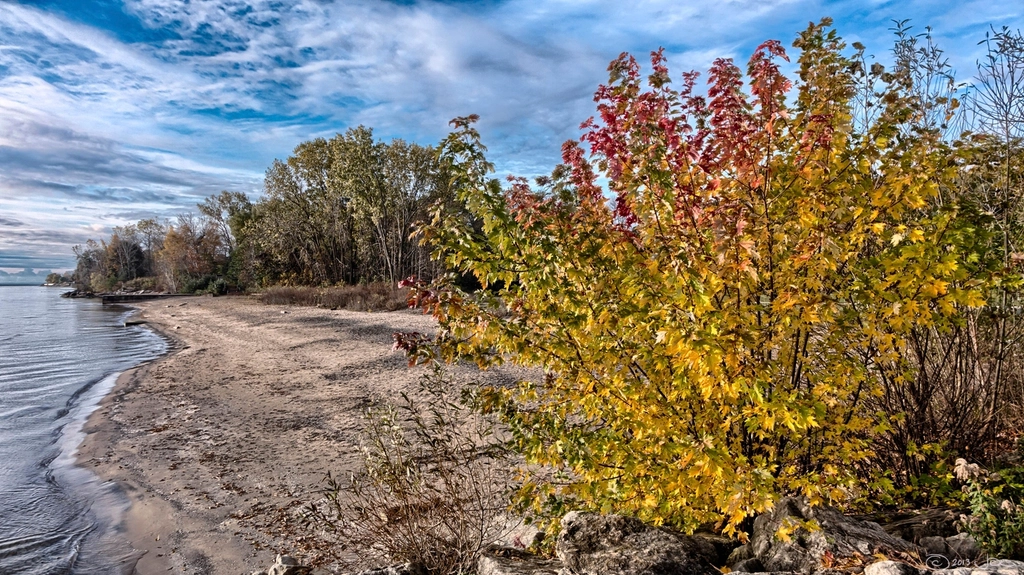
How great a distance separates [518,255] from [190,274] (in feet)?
220

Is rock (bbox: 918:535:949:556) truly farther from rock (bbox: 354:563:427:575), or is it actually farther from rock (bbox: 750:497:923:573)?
rock (bbox: 354:563:427:575)

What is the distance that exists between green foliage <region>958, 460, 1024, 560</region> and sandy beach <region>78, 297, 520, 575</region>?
5.65m

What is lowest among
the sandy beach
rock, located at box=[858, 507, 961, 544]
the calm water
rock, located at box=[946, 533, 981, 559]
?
the calm water

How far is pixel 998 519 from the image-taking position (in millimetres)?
3367

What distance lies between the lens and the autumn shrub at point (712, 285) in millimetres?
2988

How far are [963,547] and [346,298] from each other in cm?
3008

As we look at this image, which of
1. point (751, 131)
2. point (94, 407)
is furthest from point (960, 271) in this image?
point (94, 407)

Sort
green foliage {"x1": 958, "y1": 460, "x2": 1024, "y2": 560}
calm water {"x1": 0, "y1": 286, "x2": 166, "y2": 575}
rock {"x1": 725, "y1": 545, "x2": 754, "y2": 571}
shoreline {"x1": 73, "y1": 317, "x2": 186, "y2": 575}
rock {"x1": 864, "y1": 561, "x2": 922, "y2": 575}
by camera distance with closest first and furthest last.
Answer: rock {"x1": 864, "y1": 561, "x2": 922, "y2": 575}, green foliage {"x1": 958, "y1": 460, "x2": 1024, "y2": 560}, rock {"x1": 725, "y1": 545, "x2": 754, "y2": 571}, shoreline {"x1": 73, "y1": 317, "x2": 186, "y2": 575}, calm water {"x1": 0, "y1": 286, "x2": 166, "y2": 575}

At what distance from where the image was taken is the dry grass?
2778 cm

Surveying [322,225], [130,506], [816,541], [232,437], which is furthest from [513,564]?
[322,225]

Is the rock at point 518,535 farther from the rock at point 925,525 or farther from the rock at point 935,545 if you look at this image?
the rock at point 935,545

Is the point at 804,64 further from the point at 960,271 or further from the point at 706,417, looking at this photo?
the point at 706,417

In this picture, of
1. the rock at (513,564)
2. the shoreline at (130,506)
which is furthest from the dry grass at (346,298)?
the rock at (513,564)
